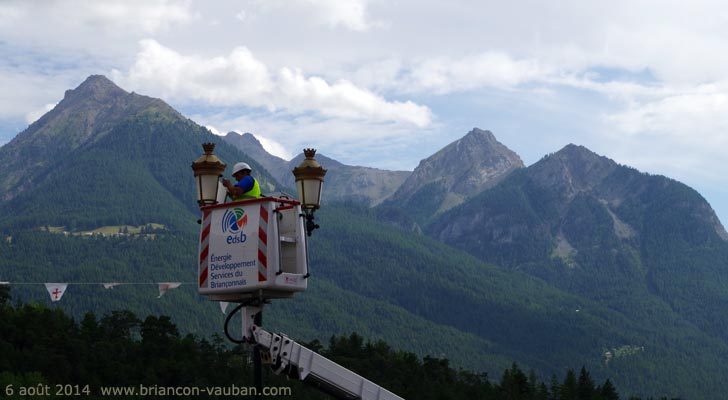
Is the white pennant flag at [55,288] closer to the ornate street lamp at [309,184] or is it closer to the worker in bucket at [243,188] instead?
the worker in bucket at [243,188]

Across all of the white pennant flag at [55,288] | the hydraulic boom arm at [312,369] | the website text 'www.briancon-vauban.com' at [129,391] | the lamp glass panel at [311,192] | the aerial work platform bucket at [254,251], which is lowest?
the website text 'www.briancon-vauban.com' at [129,391]

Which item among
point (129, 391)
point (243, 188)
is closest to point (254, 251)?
point (243, 188)

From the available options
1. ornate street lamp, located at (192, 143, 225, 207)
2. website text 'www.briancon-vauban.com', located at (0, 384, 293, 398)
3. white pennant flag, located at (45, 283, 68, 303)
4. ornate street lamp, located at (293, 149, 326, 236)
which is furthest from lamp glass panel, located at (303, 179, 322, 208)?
website text 'www.briancon-vauban.com', located at (0, 384, 293, 398)

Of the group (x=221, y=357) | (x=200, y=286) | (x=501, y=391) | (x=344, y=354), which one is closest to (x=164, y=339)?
(x=221, y=357)

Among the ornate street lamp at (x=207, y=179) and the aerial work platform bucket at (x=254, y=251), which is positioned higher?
the ornate street lamp at (x=207, y=179)

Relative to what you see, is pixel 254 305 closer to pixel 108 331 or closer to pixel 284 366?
pixel 284 366

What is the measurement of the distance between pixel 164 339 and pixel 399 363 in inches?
1761

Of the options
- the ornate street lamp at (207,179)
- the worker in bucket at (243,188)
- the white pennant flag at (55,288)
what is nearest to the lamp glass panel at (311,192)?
the worker in bucket at (243,188)

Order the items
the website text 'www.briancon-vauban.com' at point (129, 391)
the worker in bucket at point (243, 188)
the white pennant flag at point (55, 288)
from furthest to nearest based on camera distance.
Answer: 1. the website text 'www.briancon-vauban.com' at point (129, 391)
2. the white pennant flag at point (55, 288)
3. the worker in bucket at point (243, 188)

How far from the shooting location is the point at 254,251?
64.4ft

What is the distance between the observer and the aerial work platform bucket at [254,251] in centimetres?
1956

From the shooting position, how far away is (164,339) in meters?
137

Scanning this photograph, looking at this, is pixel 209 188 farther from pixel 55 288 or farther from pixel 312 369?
pixel 55 288

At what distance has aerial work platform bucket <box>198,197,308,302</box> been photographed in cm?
1956
